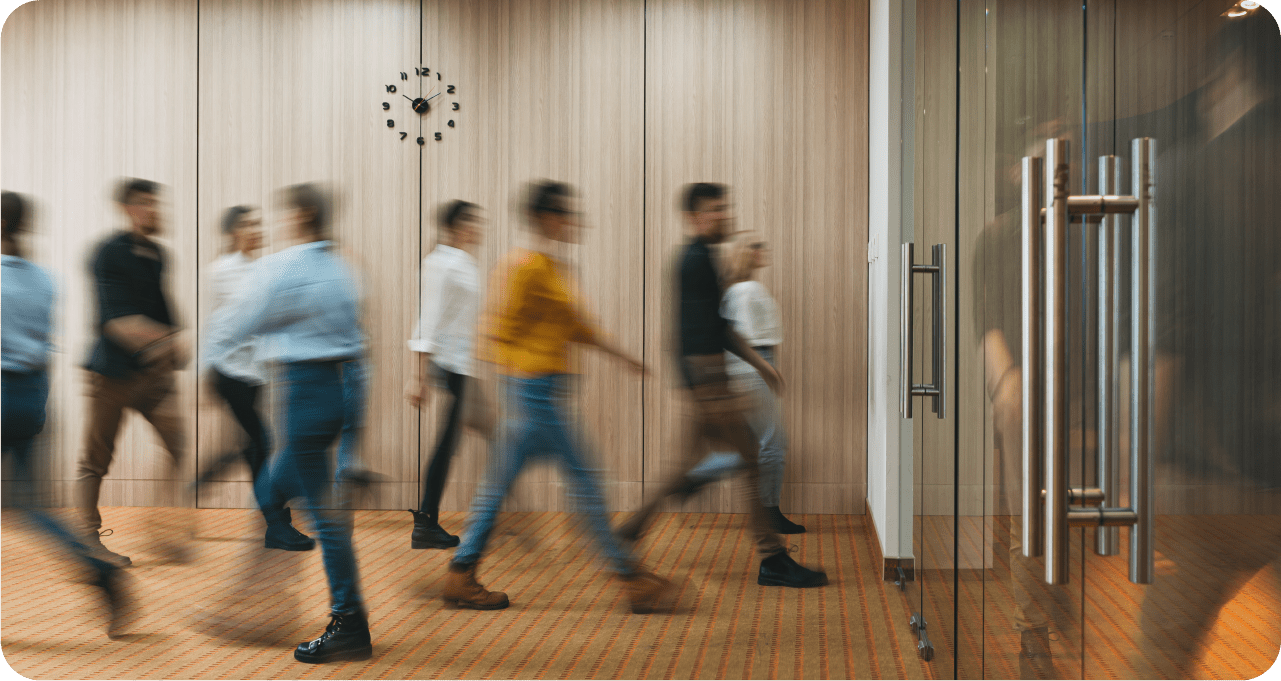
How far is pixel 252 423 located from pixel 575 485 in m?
1.58

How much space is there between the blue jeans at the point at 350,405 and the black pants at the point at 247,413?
0.35m

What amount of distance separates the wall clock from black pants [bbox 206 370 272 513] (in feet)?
5.07

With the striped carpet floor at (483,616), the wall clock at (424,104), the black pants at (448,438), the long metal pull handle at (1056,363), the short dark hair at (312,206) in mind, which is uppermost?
the wall clock at (424,104)

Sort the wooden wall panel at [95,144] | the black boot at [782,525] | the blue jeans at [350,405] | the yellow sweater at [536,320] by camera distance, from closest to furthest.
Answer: the blue jeans at [350,405]
the yellow sweater at [536,320]
the black boot at [782,525]
the wooden wall panel at [95,144]

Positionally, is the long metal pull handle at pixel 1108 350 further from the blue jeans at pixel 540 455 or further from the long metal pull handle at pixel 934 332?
the blue jeans at pixel 540 455

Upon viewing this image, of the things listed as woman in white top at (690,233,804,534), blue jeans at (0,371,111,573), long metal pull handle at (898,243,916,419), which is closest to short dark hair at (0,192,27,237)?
blue jeans at (0,371,111,573)

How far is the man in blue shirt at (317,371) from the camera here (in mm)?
2084

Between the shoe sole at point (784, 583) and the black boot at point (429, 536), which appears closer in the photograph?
the shoe sole at point (784, 583)

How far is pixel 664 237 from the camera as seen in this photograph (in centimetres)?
385

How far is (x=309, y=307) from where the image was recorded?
210 cm

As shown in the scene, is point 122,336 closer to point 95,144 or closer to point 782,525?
point 95,144

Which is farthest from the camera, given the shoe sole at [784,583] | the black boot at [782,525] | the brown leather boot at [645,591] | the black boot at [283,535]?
the black boot at [782,525]

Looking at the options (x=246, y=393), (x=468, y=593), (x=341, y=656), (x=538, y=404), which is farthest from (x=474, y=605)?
(x=246, y=393)

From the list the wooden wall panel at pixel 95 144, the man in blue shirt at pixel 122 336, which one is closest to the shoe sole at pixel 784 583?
the man in blue shirt at pixel 122 336
